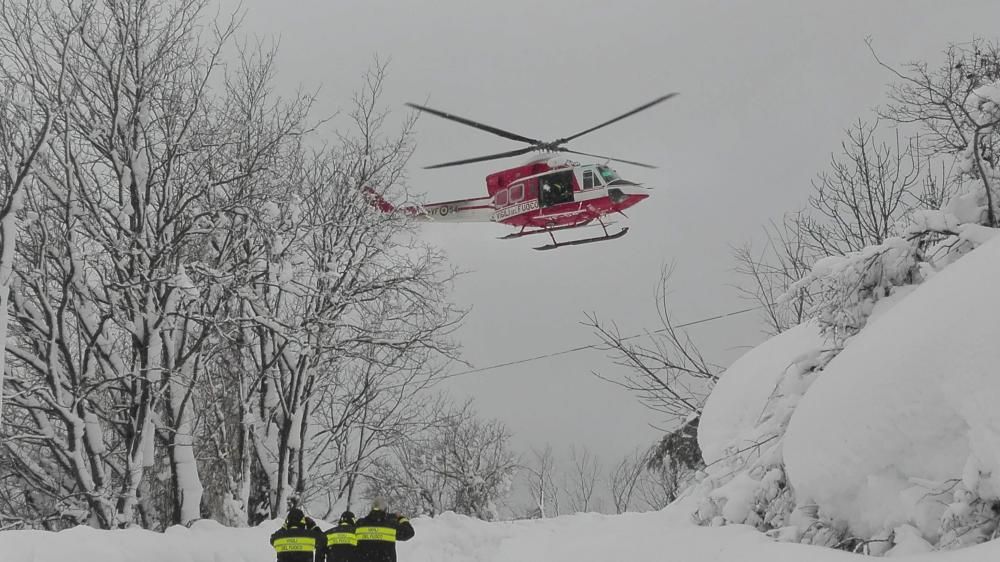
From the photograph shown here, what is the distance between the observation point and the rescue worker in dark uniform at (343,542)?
8.38 m

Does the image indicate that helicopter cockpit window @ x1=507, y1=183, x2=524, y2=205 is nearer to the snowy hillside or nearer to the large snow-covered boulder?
the large snow-covered boulder

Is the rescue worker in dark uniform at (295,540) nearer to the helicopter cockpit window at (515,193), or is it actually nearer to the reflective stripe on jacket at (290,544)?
the reflective stripe on jacket at (290,544)

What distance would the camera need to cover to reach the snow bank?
551 cm

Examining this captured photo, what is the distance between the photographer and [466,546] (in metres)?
12.5

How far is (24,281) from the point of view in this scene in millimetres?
11000

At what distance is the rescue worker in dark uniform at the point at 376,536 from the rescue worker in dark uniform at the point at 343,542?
71mm

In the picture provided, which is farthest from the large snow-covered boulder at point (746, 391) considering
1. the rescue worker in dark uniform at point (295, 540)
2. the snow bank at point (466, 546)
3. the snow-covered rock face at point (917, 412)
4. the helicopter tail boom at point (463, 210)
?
the helicopter tail boom at point (463, 210)

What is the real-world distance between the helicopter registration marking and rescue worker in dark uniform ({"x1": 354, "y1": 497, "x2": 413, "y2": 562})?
1316 centimetres

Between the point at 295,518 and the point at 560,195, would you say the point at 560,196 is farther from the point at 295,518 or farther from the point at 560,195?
the point at 295,518

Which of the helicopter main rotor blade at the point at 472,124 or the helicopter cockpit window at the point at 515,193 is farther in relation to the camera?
the helicopter cockpit window at the point at 515,193

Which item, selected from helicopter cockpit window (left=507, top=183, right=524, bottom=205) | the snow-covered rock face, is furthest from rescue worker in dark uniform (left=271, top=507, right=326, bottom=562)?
helicopter cockpit window (left=507, top=183, right=524, bottom=205)

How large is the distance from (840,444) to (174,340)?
1103cm

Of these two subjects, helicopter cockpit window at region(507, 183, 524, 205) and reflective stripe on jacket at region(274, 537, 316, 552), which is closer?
reflective stripe on jacket at region(274, 537, 316, 552)

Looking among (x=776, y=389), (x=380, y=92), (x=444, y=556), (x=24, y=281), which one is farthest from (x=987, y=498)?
(x=380, y=92)
